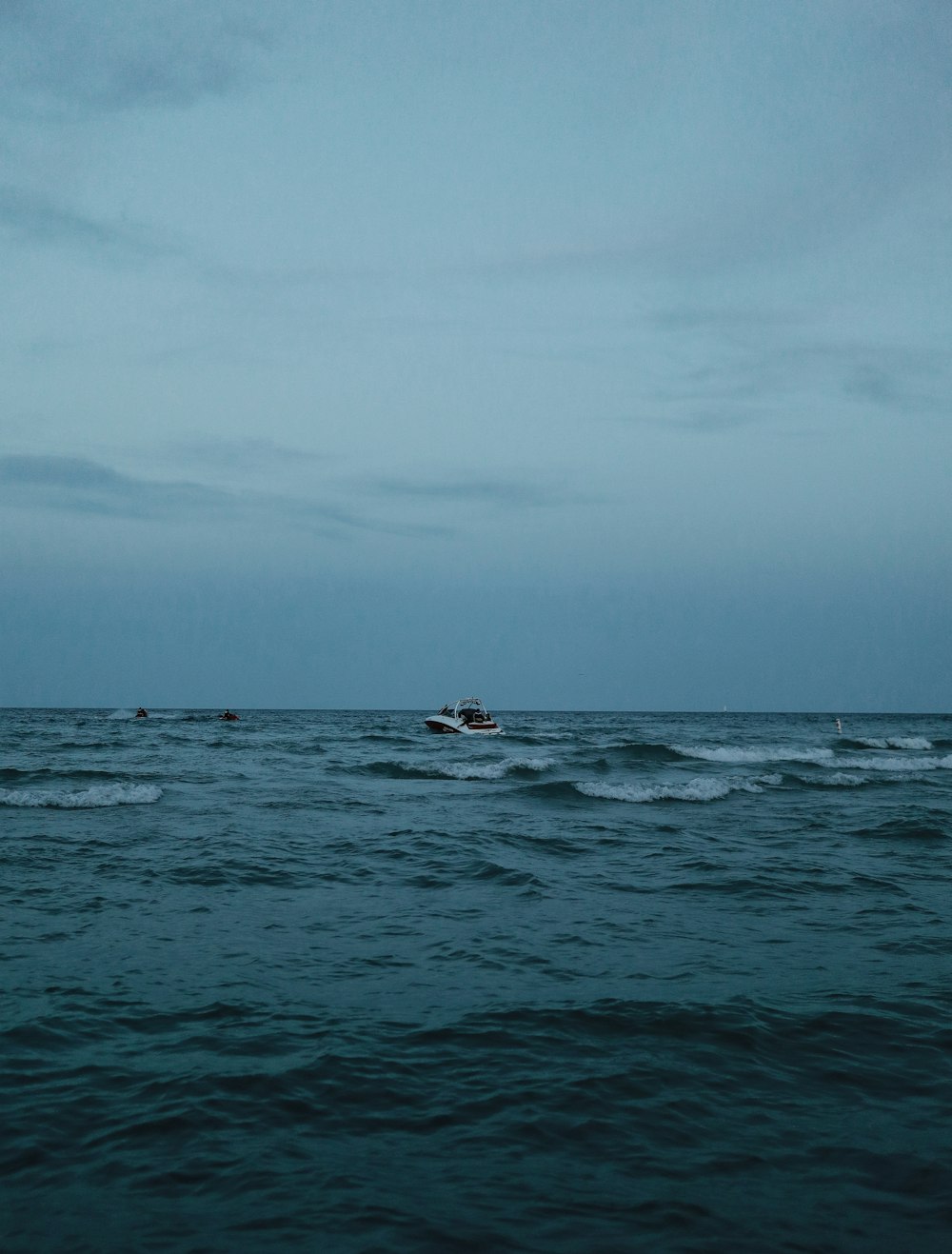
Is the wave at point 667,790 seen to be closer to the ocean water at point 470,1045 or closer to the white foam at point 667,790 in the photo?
the white foam at point 667,790

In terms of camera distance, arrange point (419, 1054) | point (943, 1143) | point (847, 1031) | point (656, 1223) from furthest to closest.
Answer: point (847, 1031) < point (419, 1054) < point (943, 1143) < point (656, 1223)

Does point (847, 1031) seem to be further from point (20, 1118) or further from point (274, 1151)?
point (20, 1118)

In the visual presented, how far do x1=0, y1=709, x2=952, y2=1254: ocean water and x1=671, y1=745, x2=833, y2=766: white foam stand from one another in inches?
1079

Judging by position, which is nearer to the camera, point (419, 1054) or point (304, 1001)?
point (419, 1054)

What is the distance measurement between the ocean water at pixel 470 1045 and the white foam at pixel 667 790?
934 cm

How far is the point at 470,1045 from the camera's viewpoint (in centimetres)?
766

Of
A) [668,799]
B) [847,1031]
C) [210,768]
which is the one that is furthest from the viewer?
[210,768]

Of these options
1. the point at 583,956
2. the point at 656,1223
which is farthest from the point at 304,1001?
the point at 656,1223

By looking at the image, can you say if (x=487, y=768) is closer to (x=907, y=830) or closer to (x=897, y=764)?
(x=907, y=830)

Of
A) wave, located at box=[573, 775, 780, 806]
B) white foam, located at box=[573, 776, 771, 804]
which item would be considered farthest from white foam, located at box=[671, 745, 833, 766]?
white foam, located at box=[573, 776, 771, 804]

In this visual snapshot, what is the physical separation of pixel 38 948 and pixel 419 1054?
17.5 ft

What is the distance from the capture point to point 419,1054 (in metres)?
7.43

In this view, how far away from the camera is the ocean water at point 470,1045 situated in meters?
5.23

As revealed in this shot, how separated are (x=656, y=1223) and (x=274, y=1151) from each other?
2525 millimetres
